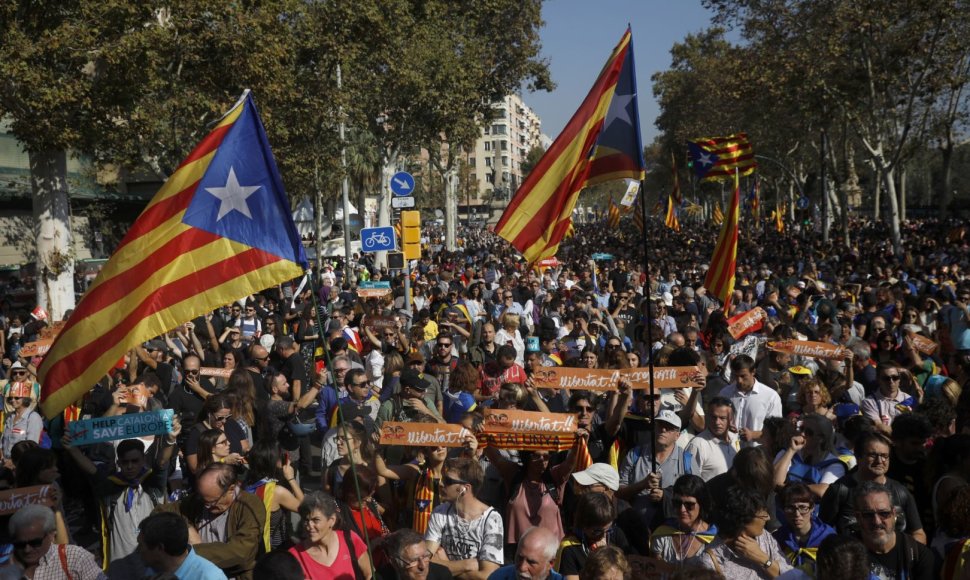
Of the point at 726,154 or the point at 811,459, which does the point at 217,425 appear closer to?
the point at 811,459

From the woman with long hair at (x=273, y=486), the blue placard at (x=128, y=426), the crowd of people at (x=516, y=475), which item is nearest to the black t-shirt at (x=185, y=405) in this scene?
the crowd of people at (x=516, y=475)

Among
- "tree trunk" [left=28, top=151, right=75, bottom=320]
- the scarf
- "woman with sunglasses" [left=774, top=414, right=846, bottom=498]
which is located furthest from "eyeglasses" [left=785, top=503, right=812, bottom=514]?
"tree trunk" [left=28, top=151, right=75, bottom=320]

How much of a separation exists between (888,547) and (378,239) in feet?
37.1

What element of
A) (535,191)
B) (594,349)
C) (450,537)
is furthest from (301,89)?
(450,537)

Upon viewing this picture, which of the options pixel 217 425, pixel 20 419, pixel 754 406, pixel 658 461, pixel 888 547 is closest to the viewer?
pixel 888 547

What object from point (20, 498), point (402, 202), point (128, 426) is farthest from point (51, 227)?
point (20, 498)

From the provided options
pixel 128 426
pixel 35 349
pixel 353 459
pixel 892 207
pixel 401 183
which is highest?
pixel 401 183

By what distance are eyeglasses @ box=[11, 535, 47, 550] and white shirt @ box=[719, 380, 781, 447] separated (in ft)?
15.9

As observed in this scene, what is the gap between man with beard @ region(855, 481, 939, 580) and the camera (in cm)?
421

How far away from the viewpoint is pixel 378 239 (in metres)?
14.8

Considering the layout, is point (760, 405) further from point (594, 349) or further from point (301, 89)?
point (301, 89)

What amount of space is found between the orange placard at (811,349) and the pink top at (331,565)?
468cm

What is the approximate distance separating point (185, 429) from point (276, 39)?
36.9 ft

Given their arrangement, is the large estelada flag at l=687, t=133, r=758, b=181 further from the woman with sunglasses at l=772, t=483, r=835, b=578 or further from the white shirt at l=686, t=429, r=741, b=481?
the woman with sunglasses at l=772, t=483, r=835, b=578
